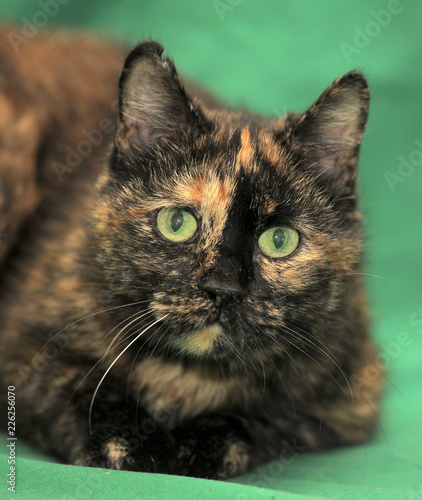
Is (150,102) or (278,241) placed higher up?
(150,102)

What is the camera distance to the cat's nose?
4.65 feet

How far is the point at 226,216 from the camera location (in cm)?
151

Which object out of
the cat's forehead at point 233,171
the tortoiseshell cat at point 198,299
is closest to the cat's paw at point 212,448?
the tortoiseshell cat at point 198,299

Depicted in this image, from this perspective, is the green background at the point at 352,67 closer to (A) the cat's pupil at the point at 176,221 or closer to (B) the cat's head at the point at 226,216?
(B) the cat's head at the point at 226,216

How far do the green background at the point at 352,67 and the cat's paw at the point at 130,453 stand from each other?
90 centimetres

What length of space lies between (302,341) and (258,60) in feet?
5.21

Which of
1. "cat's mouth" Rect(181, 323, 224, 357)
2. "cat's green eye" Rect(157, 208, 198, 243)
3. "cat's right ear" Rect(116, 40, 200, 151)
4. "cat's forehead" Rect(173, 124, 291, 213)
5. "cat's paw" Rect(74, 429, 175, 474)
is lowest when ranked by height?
"cat's paw" Rect(74, 429, 175, 474)

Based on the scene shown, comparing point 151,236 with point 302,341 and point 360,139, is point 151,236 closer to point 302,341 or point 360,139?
point 302,341

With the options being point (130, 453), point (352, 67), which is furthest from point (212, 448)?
point (352, 67)

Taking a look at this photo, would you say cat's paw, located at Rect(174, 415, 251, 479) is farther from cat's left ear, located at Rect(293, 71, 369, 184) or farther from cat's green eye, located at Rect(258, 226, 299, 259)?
cat's left ear, located at Rect(293, 71, 369, 184)

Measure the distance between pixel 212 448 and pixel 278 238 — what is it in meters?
0.52

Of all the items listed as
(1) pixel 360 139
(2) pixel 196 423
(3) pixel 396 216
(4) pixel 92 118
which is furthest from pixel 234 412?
(3) pixel 396 216

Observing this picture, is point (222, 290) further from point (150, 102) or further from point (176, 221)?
point (150, 102)

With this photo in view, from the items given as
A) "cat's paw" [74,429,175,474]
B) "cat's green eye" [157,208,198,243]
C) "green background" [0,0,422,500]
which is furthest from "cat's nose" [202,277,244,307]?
"green background" [0,0,422,500]
